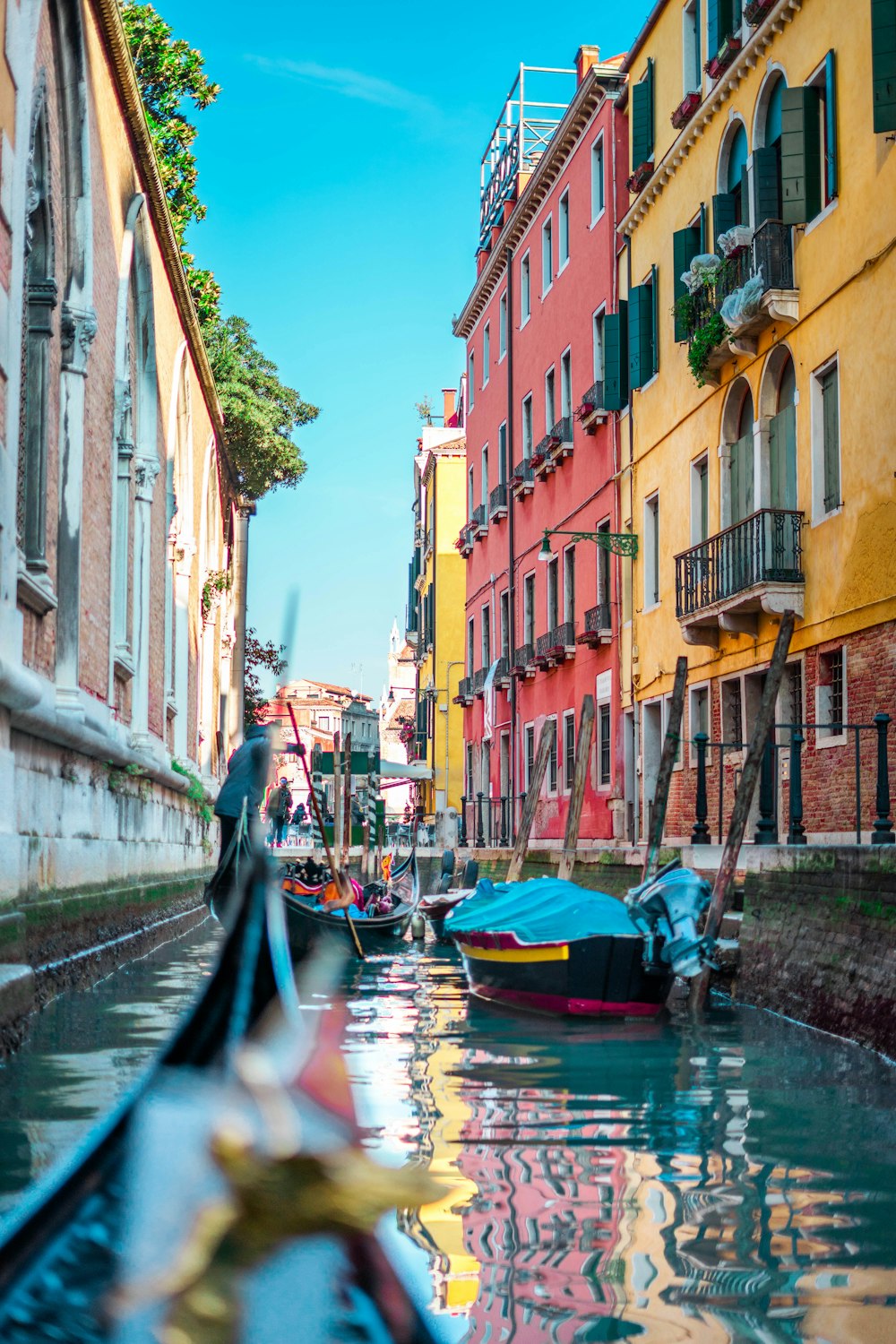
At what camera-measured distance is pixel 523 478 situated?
21.6 meters

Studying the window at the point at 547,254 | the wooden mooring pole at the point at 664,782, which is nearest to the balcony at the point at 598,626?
the window at the point at 547,254

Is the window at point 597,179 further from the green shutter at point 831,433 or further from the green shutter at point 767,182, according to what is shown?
the green shutter at point 831,433

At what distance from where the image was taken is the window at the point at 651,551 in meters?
16.2

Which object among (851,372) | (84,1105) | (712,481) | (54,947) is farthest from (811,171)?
(84,1105)

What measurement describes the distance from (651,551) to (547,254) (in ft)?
22.1

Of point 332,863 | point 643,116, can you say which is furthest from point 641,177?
point 332,863

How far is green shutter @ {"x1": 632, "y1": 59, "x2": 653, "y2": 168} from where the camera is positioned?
16219mm

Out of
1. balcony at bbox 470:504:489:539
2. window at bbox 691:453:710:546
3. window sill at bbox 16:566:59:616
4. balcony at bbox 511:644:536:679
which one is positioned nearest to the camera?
window sill at bbox 16:566:59:616

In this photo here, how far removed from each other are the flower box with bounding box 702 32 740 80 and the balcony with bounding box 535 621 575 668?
7.09 meters

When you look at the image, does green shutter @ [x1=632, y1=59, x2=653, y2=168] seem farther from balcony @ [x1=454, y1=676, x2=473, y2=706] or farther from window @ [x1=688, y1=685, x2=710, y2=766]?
balcony @ [x1=454, y1=676, x2=473, y2=706]

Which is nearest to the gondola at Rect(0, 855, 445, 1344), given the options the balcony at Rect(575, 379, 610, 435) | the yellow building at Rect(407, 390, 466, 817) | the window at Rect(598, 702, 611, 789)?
the window at Rect(598, 702, 611, 789)

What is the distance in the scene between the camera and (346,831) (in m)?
25.3

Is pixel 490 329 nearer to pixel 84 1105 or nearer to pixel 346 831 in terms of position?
pixel 346 831

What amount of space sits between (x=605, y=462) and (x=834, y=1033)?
11197mm
